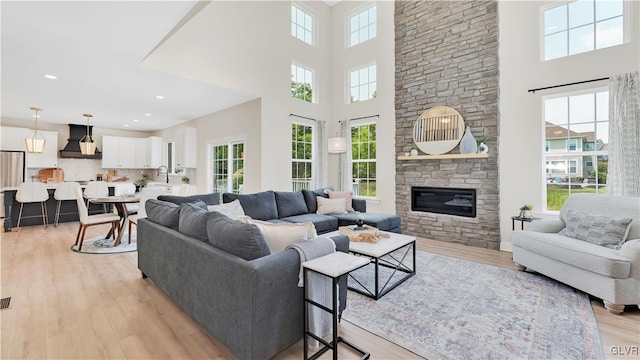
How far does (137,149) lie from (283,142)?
19.7 feet

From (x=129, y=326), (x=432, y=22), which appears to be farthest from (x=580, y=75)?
(x=129, y=326)

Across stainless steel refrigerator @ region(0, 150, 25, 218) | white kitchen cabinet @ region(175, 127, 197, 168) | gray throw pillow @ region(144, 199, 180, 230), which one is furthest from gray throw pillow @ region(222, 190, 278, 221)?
stainless steel refrigerator @ region(0, 150, 25, 218)

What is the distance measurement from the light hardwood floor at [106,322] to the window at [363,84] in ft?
16.5

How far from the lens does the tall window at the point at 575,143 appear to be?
3.75 metres

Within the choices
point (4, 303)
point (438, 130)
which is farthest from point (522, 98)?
point (4, 303)

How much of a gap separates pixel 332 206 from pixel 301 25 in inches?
172

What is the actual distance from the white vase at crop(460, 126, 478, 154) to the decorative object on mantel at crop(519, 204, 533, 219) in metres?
1.09

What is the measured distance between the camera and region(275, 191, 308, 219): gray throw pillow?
14.9 feet

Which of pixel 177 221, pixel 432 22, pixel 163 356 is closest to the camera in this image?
pixel 163 356

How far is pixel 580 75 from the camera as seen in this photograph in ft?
12.4

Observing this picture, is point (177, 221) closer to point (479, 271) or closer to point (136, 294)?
point (136, 294)

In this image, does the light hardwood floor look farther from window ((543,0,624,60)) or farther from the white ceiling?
window ((543,0,624,60))

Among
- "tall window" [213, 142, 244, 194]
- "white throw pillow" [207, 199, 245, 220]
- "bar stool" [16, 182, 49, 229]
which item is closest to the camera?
"white throw pillow" [207, 199, 245, 220]

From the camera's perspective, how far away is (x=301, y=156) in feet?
20.6
